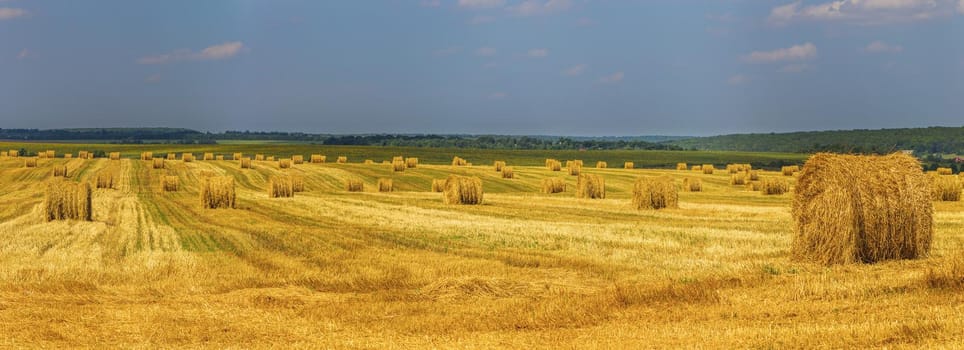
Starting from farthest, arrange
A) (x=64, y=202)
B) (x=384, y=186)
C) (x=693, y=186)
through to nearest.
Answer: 1. (x=693, y=186)
2. (x=384, y=186)
3. (x=64, y=202)

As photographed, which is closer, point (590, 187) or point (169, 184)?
point (590, 187)

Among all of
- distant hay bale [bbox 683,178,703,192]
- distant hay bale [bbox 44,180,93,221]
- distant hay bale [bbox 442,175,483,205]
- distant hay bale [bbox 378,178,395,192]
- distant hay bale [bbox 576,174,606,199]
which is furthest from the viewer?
distant hay bale [bbox 683,178,703,192]

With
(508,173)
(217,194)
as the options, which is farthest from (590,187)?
(508,173)

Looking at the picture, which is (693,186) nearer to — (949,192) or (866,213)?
(949,192)

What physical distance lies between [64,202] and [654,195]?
18.2 meters

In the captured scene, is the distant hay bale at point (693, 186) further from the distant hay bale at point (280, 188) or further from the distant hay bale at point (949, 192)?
the distant hay bale at point (280, 188)

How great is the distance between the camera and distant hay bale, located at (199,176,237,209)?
104 ft

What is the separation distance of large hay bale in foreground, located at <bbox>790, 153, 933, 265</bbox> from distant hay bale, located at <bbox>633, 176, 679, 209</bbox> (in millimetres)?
14737

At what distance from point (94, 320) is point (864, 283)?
10.1 meters

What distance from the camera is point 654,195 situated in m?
31.8

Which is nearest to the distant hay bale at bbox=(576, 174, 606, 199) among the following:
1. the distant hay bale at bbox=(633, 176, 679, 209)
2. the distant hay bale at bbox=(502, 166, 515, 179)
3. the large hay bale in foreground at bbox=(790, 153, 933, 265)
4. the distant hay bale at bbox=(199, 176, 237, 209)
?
the distant hay bale at bbox=(633, 176, 679, 209)

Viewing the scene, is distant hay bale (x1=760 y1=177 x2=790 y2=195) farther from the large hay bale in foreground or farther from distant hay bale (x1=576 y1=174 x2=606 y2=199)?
the large hay bale in foreground

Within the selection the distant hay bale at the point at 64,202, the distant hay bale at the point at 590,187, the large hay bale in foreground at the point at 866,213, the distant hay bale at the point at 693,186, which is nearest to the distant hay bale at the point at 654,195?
the distant hay bale at the point at 590,187

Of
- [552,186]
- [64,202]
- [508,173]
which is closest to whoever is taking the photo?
[64,202]
